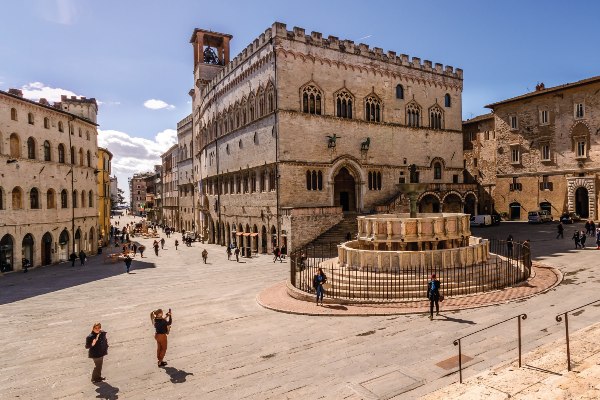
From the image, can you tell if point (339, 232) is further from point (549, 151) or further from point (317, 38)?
point (549, 151)

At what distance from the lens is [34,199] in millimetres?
31312

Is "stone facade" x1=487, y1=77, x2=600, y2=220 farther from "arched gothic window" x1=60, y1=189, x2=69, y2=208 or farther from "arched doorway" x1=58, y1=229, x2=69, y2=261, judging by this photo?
"arched doorway" x1=58, y1=229, x2=69, y2=261

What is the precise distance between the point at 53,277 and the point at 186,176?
40062 millimetres

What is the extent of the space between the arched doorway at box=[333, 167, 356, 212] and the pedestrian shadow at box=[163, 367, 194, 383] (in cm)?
2802

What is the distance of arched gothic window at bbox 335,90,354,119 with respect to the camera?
36.4 metres

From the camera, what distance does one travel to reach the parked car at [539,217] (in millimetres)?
41375

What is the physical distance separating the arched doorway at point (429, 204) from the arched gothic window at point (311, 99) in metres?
15.0

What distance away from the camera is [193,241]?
52.7m

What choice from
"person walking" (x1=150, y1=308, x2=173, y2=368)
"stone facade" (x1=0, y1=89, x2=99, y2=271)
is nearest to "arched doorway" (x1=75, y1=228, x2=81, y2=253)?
"stone facade" (x1=0, y1=89, x2=99, y2=271)

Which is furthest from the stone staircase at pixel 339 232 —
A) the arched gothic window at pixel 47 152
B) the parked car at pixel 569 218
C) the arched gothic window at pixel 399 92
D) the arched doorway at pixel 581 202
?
the arched doorway at pixel 581 202

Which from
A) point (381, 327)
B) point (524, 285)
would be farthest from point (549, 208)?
point (381, 327)

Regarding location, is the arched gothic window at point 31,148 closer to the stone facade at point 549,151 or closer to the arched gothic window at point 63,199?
the arched gothic window at point 63,199

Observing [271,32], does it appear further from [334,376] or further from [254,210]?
[334,376]

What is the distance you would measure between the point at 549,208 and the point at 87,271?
4612 centimetres
